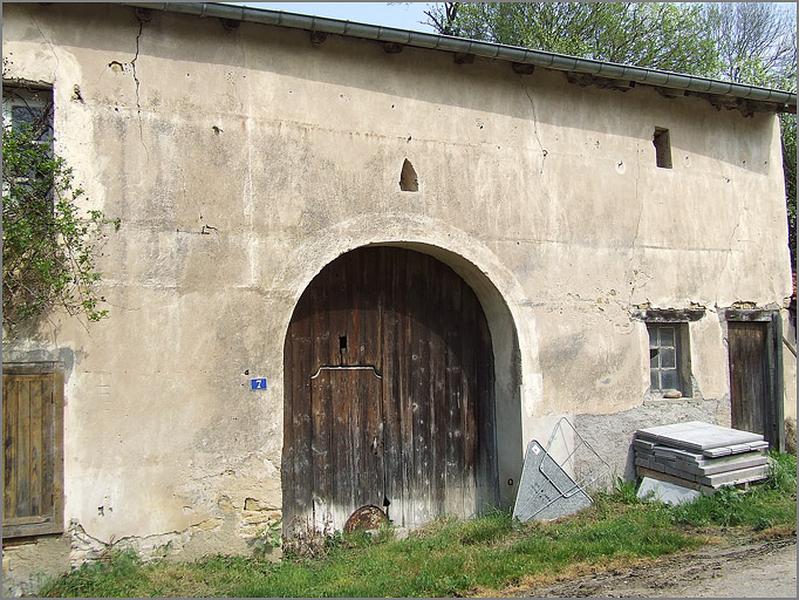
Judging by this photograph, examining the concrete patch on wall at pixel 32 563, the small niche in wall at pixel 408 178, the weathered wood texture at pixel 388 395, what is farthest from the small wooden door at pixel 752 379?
the concrete patch on wall at pixel 32 563

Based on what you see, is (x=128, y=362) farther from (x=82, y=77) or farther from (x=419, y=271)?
(x=419, y=271)

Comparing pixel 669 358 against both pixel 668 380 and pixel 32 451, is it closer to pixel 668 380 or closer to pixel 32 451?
pixel 668 380

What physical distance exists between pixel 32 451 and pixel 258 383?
183cm

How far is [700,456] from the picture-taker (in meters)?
7.58

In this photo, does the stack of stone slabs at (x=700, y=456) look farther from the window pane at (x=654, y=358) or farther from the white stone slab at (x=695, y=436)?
the window pane at (x=654, y=358)

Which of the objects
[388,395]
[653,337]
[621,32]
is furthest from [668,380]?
[621,32]

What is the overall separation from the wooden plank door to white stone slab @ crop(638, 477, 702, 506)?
186 centimetres

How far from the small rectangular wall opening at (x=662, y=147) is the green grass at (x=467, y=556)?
380 centimetres

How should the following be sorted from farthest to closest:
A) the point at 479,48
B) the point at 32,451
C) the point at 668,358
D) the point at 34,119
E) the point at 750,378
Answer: the point at 750,378, the point at 668,358, the point at 479,48, the point at 34,119, the point at 32,451

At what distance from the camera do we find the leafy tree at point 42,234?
223 inches

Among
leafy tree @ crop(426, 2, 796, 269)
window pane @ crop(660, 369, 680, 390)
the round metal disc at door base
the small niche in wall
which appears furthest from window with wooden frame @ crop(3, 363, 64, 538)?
leafy tree @ crop(426, 2, 796, 269)

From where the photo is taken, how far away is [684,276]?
8828 mm

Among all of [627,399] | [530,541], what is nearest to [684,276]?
[627,399]

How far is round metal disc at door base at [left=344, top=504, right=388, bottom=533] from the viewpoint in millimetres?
7266
